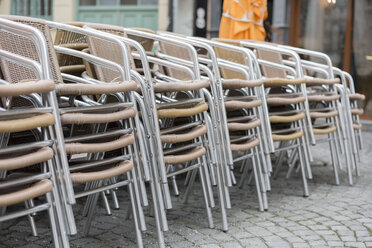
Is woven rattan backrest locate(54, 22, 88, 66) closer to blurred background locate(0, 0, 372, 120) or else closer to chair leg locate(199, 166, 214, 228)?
chair leg locate(199, 166, 214, 228)

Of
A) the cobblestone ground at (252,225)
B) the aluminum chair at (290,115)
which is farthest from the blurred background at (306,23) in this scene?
the cobblestone ground at (252,225)

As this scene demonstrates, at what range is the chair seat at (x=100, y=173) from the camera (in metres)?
2.67

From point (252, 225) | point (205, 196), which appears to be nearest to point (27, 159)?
point (205, 196)

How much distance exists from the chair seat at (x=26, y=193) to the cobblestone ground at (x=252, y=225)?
1030mm

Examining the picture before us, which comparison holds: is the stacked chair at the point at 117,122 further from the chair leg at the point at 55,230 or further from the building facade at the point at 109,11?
the building facade at the point at 109,11

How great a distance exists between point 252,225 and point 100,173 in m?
1.44

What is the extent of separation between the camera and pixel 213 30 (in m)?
11.9

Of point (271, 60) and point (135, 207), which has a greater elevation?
point (271, 60)

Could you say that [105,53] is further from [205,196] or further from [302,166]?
[302,166]

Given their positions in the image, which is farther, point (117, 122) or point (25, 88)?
point (117, 122)

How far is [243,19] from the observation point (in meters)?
6.75

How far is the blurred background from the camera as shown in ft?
34.8

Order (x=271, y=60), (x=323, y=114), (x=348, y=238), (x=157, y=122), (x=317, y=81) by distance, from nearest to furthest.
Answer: (x=157, y=122)
(x=348, y=238)
(x=317, y=81)
(x=323, y=114)
(x=271, y=60)

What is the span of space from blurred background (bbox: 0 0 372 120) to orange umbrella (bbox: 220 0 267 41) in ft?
9.60
